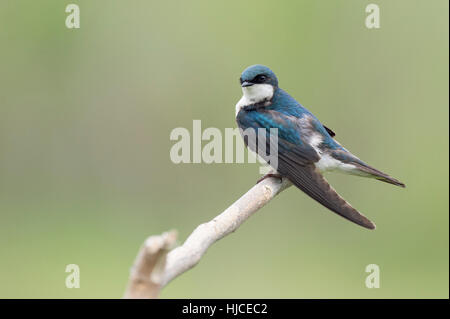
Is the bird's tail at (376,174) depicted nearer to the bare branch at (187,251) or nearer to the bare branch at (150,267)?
the bare branch at (187,251)

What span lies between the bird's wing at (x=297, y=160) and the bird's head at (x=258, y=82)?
8 centimetres

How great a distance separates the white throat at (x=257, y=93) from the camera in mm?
2994

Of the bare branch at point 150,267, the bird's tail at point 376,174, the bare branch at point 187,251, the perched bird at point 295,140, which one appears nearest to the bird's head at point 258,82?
the perched bird at point 295,140

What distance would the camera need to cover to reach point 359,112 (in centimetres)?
485

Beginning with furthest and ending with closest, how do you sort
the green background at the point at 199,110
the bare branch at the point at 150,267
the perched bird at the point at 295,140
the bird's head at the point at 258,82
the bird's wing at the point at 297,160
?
the green background at the point at 199,110 → the bird's head at the point at 258,82 → the perched bird at the point at 295,140 → the bird's wing at the point at 297,160 → the bare branch at the point at 150,267

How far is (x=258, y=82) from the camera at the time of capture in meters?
2.96

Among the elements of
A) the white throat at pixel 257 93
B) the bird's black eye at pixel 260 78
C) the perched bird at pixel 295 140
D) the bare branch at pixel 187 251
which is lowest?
the bare branch at pixel 187 251

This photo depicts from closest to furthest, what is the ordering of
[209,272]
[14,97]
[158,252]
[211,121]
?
1. [158,252]
2. [209,272]
3. [211,121]
4. [14,97]

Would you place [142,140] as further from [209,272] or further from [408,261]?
[408,261]

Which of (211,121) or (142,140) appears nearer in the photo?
(211,121)

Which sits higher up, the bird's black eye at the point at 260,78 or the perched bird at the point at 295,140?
the bird's black eye at the point at 260,78

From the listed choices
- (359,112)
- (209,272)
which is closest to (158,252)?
(209,272)

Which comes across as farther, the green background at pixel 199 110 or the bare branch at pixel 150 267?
the green background at pixel 199 110

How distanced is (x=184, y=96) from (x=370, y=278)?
181cm
